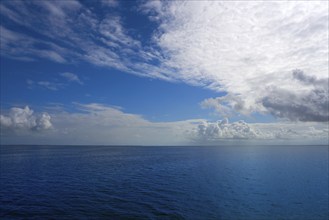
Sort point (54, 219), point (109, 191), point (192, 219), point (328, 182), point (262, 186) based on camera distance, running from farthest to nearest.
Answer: point (328, 182) < point (262, 186) < point (109, 191) < point (192, 219) < point (54, 219)

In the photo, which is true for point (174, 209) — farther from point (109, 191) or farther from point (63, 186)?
point (63, 186)

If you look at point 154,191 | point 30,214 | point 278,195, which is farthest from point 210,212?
point 30,214

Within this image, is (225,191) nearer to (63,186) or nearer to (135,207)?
(135,207)

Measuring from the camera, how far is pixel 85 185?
191 feet

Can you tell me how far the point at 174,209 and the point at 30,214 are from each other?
22.8 m

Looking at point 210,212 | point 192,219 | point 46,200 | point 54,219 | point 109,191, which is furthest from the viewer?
point 109,191

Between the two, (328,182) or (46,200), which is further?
(328,182)

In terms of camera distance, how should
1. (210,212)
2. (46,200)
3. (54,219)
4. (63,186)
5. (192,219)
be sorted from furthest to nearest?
(63,186) < (46,200) < (210,212) < (192,219) < (54,219)

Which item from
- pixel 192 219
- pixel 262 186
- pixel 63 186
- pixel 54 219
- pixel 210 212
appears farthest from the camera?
pixel 262 186

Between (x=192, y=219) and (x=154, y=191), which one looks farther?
(x=154, y=191)

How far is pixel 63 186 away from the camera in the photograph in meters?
56.5

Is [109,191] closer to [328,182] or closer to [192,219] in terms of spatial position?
[192,219]

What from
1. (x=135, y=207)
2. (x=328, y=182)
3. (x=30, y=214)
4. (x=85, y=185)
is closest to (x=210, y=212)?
(x=135, y=207)

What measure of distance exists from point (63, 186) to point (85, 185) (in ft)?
16.8
